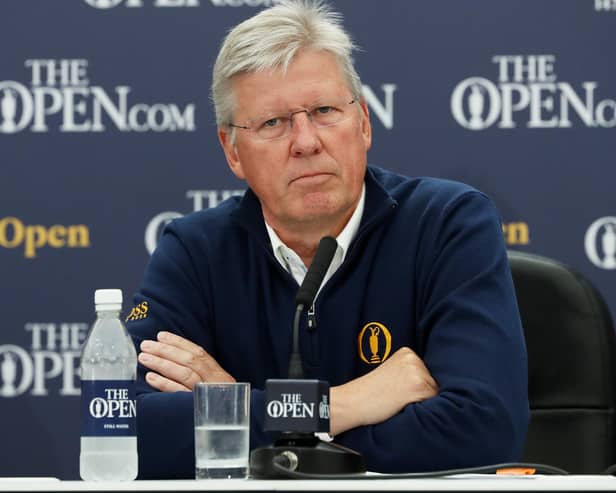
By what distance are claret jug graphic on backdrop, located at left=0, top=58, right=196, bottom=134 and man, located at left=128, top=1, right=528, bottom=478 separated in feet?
2.75

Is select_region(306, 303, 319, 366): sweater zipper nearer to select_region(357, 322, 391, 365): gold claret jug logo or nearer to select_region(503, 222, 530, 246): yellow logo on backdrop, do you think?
select_region(357, 322, 391, 365): gold claret jug logo

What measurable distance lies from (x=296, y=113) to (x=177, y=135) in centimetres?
110

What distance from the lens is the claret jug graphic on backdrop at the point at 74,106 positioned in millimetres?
3596

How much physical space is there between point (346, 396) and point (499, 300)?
1.28 ft

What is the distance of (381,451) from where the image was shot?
223 centimetres

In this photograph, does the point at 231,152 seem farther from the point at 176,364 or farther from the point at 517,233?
the point at 517,233

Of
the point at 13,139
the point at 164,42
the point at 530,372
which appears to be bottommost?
the point at 530,372

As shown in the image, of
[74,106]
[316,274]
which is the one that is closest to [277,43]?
[316,274]

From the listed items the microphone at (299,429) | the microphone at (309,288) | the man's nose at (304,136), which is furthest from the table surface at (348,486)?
the man's nose at (304,136)

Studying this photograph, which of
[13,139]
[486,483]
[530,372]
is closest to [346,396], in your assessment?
[530,372]

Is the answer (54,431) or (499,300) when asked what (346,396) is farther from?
(54,431)

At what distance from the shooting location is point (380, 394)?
2.30 metres

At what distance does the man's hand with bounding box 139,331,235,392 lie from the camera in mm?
2449

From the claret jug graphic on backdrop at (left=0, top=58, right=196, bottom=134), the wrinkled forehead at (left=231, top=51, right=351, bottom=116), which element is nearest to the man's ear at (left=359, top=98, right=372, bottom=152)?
the wrinkled forehead at (left=231, top=51, right=351, bottom=116)
